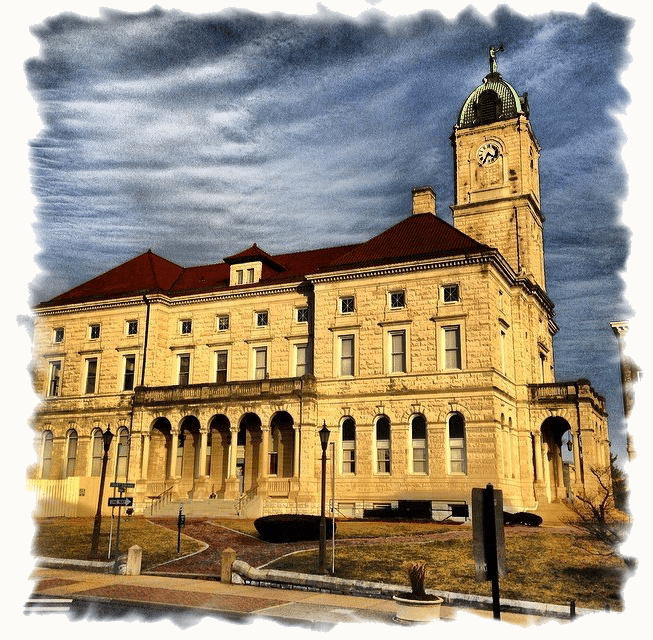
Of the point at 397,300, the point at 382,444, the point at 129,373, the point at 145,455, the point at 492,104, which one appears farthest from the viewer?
the point at 492,104

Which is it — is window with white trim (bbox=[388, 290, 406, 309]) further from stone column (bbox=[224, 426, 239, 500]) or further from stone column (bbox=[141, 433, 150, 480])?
stone column (bbox=[141, 433, 150, 480])

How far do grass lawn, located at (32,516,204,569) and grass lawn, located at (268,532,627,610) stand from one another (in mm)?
5192

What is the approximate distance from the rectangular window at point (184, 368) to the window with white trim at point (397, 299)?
15731mm

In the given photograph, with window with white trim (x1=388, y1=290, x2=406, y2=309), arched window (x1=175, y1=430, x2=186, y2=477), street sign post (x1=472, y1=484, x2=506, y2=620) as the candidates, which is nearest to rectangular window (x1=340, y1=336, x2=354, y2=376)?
window with white trim (x1=388, y1=290, x2=406, y2=309)

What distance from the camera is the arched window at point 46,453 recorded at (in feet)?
163

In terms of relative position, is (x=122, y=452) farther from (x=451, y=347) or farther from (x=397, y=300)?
(x=451, y=347)

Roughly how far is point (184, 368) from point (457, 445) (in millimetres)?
20298

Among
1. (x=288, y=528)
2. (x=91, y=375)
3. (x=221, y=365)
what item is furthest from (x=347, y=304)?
(x=91, y=375)

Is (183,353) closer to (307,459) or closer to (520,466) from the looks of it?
(307,459)

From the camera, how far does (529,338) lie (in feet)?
154

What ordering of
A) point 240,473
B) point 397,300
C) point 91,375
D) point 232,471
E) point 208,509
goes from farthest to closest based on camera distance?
point 91,375 < point 240,473 < point 232,471 < point 397,300 < point 208,509

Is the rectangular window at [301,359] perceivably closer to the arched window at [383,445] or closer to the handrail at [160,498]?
the arched window at [383,445]

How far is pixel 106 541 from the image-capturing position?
2975cm

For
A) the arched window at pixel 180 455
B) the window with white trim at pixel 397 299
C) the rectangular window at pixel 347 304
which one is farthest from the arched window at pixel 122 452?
the window with white trim at pixel 397 299
